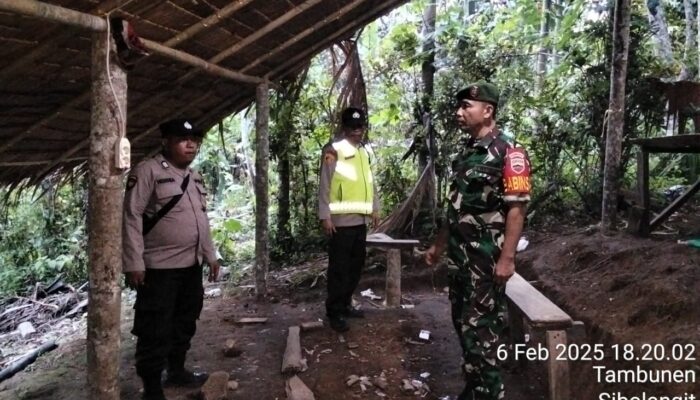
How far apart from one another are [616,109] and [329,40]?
339 cm

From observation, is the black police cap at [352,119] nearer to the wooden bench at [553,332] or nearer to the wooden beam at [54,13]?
the wooden bench at [553,332]

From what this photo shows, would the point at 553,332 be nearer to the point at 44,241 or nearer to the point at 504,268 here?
the point at 504,268

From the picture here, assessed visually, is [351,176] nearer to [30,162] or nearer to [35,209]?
[30,162]

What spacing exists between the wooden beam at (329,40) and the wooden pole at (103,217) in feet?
10.5

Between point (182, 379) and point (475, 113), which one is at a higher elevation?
point (475, 113)

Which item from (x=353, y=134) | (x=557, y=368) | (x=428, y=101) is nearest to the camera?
(x=557, y=368)

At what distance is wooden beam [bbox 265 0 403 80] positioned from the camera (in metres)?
5.78

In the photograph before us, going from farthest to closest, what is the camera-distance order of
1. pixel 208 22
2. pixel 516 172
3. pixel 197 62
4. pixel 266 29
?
pixel 266 29
pixel 197 62
pixel 208 22
pixel 516 172

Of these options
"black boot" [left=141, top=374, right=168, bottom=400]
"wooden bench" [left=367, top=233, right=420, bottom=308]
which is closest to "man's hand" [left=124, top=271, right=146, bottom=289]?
"black boot" [left=141, top=374, right=168, bottom=400]

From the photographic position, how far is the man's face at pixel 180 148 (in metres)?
3.46

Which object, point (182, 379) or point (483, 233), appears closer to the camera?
point (483, 233)

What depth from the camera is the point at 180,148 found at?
3.46 meters

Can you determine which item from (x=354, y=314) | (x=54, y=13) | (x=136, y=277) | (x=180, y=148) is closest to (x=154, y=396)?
(x=136, y=277)

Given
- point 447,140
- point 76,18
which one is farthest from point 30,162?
point 447,140
